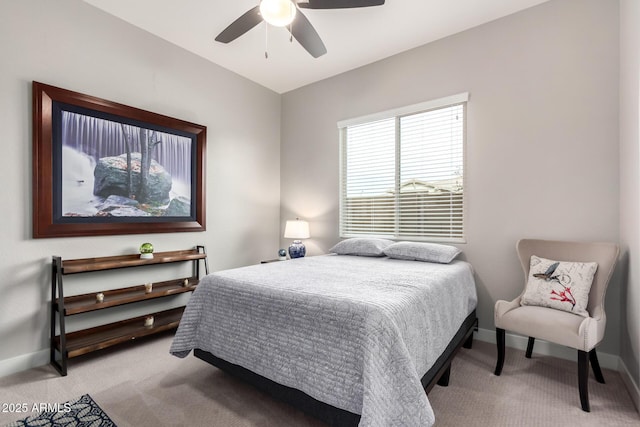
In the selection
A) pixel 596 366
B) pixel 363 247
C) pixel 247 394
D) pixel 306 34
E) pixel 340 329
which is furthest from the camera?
pixel 363 247

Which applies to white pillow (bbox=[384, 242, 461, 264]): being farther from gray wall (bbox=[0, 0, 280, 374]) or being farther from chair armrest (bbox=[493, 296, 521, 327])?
gray wall (bbox=[0, 0, 280, 374])

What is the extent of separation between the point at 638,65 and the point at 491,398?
2244mm

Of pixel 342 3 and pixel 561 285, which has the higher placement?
pixel 342 3

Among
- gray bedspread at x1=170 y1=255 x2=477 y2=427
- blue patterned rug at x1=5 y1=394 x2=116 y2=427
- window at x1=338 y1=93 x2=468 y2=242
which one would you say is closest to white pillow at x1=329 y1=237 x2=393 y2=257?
window at x1=338 y1=93 x2=468 y2=242

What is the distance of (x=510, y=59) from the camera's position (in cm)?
282

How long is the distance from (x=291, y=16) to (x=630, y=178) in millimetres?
2508

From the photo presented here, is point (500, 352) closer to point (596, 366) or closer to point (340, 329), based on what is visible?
point (596, 366)

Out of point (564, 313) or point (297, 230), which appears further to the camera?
point (297, 230)

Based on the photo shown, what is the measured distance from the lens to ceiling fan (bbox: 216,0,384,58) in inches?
79.2

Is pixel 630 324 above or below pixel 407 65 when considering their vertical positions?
below

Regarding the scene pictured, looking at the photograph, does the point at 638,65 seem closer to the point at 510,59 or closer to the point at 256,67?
the point at 510,59

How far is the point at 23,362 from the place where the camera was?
2.32m

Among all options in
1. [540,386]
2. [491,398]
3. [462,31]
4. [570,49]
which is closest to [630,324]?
[540,386]

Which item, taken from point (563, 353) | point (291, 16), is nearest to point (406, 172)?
point (291, 16)
